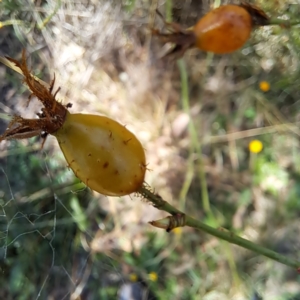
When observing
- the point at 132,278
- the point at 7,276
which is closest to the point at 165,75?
the point at 132,278

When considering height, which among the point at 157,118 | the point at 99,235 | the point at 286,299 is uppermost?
the point at 157,118

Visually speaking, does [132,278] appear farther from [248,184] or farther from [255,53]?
[255,53]

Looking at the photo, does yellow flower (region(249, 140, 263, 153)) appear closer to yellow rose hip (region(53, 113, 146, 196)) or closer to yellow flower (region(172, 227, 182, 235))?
yellow flower (region(172, 227, 182, 235))

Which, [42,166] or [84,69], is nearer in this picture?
[42,166]

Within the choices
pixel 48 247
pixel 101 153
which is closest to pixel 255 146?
pixel 48 247

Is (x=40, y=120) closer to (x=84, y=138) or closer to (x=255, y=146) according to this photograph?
(x=84, y=138)

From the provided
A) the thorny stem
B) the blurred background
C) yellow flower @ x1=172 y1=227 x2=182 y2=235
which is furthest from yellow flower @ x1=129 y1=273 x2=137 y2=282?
the thorny stem

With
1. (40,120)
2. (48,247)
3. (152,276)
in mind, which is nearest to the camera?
(40,120)
